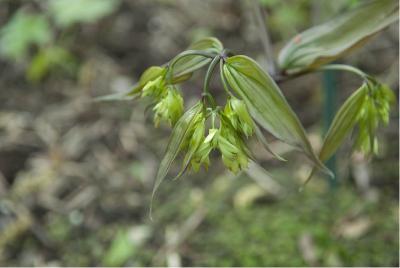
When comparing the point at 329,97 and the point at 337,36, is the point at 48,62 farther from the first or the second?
the point at 337,36

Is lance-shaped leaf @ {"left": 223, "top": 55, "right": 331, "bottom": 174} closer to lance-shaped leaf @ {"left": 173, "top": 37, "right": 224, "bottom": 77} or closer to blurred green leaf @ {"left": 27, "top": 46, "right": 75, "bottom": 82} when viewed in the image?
lance-shaped leaf @ {"left": 173, "top": 37, "right": 224, "bottom": 77}

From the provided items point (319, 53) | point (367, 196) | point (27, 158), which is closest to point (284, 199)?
point (367, 196)

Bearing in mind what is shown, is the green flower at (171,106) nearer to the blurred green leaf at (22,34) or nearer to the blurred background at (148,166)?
the blurred background at (148,166)

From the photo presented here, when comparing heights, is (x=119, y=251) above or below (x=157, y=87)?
below

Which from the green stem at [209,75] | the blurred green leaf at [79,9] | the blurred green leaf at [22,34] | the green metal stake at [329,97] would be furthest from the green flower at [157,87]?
the blurred green leaf at [22,34]

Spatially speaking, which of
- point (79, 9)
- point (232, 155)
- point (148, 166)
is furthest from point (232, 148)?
point (79, 9)

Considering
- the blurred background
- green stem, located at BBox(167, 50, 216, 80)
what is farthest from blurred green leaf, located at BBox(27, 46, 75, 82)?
green stem, located at BBox(167, 50, 216, 80)
